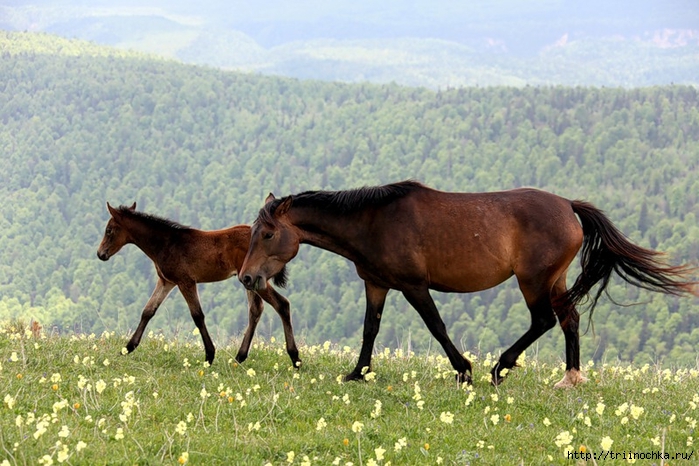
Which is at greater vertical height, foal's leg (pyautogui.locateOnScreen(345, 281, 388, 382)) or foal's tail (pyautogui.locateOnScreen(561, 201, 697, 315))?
foal's tail (pyautogui.locateOnScreen(561, 201, 697, 315))

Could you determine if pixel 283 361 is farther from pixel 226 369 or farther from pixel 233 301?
pixel 233 301

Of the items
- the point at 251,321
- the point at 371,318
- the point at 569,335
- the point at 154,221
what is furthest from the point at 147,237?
the point at 569,335

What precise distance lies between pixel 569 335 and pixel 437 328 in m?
1.79

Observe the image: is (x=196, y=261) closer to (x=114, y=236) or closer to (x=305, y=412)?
(x=114, y=236)

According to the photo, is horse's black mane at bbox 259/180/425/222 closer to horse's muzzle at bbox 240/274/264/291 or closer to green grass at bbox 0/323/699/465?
horse's muzzle at bbox 240/274/264/291

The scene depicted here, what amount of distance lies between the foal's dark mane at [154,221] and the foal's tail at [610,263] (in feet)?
17.1

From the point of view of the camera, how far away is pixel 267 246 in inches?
405

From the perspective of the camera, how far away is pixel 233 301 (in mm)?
128000

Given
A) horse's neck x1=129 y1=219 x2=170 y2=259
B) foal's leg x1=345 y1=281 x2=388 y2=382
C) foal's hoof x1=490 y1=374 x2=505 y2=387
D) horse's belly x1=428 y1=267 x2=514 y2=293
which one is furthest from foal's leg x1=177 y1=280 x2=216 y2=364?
foal's hoof x1=490 y1=374 x2=505 y2=387

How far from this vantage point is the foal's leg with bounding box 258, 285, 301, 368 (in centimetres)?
1116

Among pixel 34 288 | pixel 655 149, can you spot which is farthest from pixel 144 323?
pixel 655 149

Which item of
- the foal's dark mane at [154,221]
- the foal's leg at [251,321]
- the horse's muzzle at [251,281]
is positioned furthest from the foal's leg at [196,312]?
the horse's muzzle at [251,281]

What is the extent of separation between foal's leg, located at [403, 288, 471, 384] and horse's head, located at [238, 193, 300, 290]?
5.06ft

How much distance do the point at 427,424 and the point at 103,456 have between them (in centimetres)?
288
